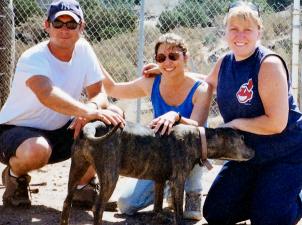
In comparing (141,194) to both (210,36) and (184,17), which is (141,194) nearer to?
(184,17)

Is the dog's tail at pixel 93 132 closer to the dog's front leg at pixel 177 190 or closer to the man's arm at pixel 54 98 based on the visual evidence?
the man's arm at pixel 54 98

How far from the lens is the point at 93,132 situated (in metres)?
3.98

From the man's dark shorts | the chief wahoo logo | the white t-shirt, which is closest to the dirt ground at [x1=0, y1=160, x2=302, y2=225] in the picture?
the man's dark shorts

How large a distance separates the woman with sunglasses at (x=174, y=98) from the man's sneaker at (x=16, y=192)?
786 mm

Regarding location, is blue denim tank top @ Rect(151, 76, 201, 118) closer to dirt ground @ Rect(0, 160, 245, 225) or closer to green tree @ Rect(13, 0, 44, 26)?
dirt ground @ Rect(0, 160, 245, 225)

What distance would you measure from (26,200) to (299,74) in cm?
463

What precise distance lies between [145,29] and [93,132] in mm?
9432

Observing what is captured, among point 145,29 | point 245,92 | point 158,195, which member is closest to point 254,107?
point 245,92

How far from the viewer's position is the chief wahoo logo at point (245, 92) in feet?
14.0

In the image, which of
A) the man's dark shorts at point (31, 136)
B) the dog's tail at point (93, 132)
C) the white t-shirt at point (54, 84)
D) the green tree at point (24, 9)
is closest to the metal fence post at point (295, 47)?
the white t-shirt at point (54, 84)

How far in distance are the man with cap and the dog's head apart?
0.97m

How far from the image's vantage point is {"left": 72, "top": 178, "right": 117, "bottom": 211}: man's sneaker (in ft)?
16.8

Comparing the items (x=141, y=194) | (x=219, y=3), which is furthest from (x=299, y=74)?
(x=141, y=194)

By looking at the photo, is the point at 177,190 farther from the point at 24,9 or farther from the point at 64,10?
the point at 24,9
